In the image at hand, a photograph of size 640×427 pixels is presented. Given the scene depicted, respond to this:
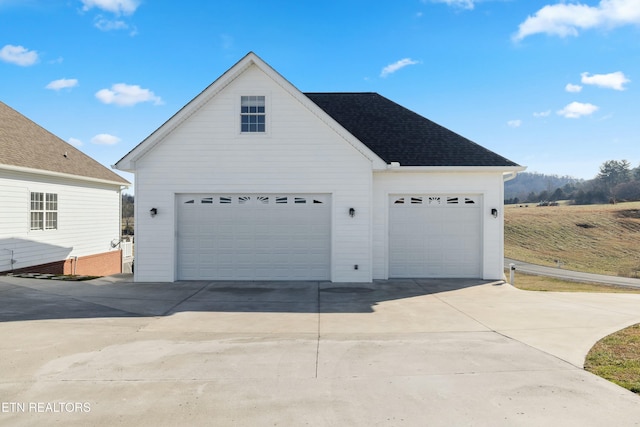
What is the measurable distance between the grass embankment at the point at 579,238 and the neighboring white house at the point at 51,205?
1193 inches

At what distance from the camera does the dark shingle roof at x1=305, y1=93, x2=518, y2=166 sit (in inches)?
532

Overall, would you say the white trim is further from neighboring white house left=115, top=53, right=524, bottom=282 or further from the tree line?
the tree line

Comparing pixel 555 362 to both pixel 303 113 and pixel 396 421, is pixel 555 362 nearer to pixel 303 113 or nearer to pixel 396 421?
pixel 396 421

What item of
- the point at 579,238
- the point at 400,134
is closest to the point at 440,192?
the point at 400,134

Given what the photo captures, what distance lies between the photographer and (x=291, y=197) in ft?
42.8

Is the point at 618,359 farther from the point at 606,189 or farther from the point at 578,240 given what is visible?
the point at 606,189

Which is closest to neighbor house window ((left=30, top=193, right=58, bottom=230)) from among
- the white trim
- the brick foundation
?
the brick foundation

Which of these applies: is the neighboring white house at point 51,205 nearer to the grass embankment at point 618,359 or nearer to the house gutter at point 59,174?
the house gutter at point 59,174

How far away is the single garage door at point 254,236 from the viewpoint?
13062 mm

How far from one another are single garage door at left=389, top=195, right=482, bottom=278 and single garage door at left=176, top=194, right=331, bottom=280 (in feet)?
8.02

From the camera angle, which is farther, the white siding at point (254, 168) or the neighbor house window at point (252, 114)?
the neighbor house window at point (252, 114)

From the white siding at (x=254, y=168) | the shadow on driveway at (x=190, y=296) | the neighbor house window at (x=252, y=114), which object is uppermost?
the neighbor house window at (x=252, y=114)

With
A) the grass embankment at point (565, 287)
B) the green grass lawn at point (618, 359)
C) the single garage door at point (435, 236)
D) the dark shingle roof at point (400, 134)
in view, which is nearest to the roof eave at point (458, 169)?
the dark shingle roof at point (400, 134)

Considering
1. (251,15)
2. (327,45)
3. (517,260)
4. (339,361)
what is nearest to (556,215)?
(517,260)
